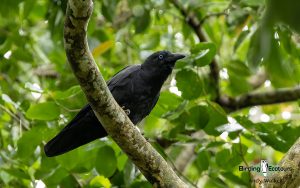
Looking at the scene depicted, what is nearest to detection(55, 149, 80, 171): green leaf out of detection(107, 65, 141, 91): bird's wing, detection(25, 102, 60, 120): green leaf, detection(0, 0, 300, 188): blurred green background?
detection(0, 0, 300, 188): blurred green background

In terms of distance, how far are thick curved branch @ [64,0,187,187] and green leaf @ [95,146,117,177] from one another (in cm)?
55

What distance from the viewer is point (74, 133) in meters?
3.09

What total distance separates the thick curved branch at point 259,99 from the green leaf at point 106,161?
2.01 meters

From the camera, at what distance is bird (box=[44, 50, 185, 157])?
3.04m

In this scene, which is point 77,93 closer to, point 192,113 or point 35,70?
point 192,113

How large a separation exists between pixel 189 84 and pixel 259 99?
2.00 m

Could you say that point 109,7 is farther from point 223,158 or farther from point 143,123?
point 223,158

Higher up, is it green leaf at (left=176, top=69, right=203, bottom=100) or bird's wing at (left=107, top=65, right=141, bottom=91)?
bird's wing at (left=107, top=65, right=141, bottom=91)

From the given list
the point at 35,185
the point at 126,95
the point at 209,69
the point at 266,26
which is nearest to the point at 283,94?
the point at 209,69

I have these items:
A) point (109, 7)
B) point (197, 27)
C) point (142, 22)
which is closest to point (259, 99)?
point (197, 27)

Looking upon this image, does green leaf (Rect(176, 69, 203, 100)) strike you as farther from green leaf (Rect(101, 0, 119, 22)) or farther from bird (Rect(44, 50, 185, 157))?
green leaf (Rect(101, 0, 119, 22))

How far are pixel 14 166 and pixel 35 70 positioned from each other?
232 cm

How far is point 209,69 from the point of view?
4.78 metres

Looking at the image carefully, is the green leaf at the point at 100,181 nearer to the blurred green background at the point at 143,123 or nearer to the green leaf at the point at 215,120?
the blurred green background at the point at 143,123
